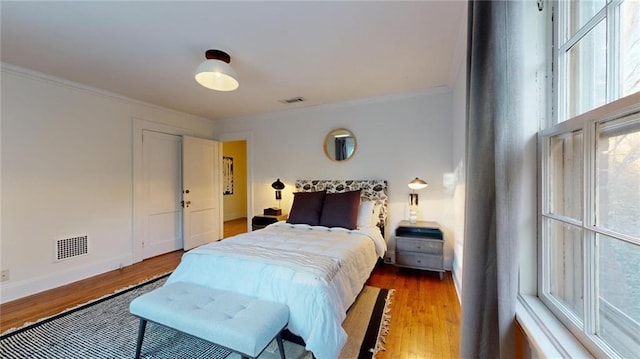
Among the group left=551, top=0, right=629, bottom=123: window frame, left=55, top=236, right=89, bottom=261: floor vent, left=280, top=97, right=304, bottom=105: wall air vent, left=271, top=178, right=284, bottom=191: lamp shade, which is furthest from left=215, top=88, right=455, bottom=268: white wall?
left=551, top=0, right=629, bottom=123: window frame

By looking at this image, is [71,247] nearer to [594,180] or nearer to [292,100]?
[292,100]

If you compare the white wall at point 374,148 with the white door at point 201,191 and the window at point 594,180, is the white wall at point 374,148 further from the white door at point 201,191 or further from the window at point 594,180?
the window at point 594,180

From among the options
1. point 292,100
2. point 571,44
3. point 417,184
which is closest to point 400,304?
point 417,184

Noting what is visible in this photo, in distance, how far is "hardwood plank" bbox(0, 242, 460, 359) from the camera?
5.87ft

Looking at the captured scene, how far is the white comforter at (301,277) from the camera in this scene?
1534mm

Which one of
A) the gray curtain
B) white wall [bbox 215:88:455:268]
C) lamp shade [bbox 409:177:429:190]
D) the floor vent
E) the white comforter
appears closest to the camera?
the gray curtain

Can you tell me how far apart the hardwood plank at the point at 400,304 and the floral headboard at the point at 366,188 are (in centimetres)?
79

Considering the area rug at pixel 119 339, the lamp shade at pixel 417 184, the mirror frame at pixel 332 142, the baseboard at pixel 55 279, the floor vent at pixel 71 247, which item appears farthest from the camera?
the mirror frame at pixel 332 142

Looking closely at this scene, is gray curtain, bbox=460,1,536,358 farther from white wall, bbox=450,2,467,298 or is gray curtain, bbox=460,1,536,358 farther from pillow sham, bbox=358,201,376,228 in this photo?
pillow sham, bbox=358,201,376,228

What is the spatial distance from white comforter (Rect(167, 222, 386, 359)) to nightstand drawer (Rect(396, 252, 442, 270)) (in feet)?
2.11

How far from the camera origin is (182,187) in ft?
13.7

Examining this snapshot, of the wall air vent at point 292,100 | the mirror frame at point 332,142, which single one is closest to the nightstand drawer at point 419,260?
the mirror frame at point 332,142

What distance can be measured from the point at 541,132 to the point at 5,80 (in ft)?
14.5

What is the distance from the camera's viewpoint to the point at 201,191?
14.6ft
